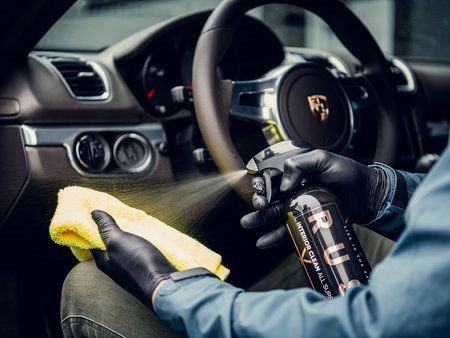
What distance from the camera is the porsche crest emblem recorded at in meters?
1.30

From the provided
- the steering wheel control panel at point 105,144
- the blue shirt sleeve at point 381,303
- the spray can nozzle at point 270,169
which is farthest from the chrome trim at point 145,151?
the blue shirt sleeve at point 381,303

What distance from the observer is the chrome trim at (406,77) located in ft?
6.36

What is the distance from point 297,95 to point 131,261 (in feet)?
1.78

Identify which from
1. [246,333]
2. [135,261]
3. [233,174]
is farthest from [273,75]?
[246,333]

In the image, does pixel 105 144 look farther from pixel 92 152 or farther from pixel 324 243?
pixel 324 243

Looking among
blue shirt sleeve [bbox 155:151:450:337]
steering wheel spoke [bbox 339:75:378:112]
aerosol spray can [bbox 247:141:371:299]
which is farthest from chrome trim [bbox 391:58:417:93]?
blue shirt sleeve [bbox 155:151:450:337]

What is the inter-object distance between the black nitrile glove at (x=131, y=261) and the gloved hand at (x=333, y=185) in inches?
8.1

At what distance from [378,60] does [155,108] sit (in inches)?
20.1

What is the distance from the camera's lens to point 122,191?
139 cm

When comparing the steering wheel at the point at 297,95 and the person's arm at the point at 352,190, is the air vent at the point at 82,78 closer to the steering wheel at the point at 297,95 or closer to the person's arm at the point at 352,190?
the steering wheel at the point at 297,95

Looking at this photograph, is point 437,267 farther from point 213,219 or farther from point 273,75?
point 213,219

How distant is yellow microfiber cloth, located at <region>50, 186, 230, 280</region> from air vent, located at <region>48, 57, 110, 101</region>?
406 millimetres

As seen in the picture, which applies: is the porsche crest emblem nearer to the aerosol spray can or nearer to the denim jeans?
the aerosol spray can

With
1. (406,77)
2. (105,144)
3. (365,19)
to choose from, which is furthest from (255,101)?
(365,19)
